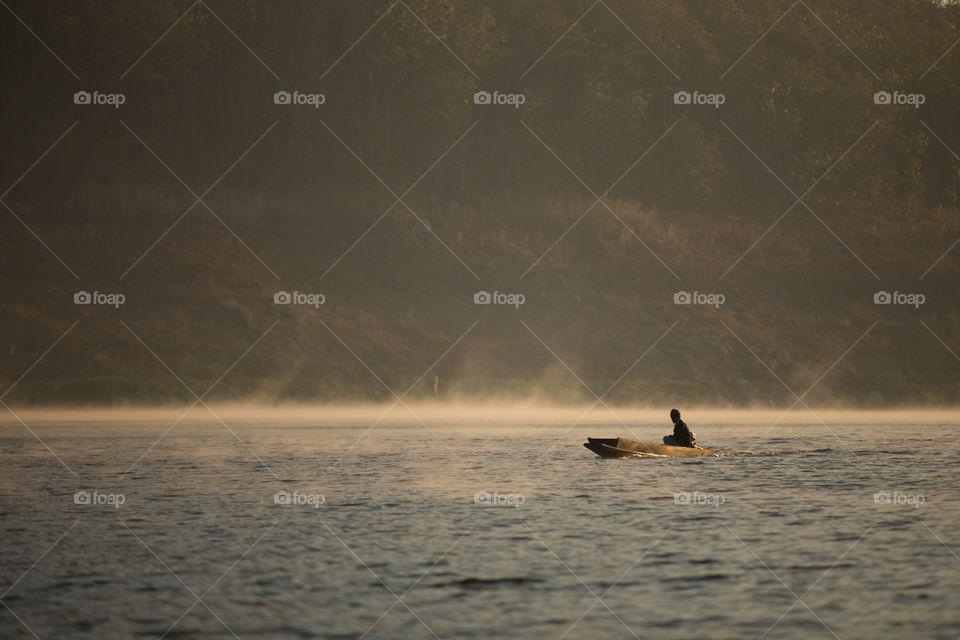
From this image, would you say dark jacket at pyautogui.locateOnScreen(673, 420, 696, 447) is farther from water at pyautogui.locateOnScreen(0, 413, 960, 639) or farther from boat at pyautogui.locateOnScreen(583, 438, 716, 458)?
water at pyautogui.locateOnScreen(0, 413, 960, 639)

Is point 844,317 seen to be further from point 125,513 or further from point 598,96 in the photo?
point 125,513

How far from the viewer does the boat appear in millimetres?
35812

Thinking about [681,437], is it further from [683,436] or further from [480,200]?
[480,200]

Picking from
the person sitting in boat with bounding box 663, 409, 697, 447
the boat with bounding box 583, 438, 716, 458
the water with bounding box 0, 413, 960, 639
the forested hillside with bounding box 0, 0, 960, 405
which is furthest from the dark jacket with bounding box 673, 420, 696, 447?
the forested hillside with bounding box 0, 0, 960, 405

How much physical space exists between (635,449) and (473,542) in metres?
14.6

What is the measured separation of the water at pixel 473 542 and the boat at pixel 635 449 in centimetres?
38

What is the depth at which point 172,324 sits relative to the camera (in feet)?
191

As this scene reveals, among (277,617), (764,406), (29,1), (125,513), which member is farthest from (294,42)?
(277,617)

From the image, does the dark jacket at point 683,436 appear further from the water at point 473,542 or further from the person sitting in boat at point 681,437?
the water at point 473,542

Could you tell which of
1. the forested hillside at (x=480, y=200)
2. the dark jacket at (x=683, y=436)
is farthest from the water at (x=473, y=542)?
the forested hillside at (x=480, y=200)

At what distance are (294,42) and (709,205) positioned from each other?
1186 inches

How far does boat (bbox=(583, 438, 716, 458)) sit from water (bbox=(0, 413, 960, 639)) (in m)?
0.38

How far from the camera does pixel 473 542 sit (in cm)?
2284

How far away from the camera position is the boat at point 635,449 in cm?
3581
